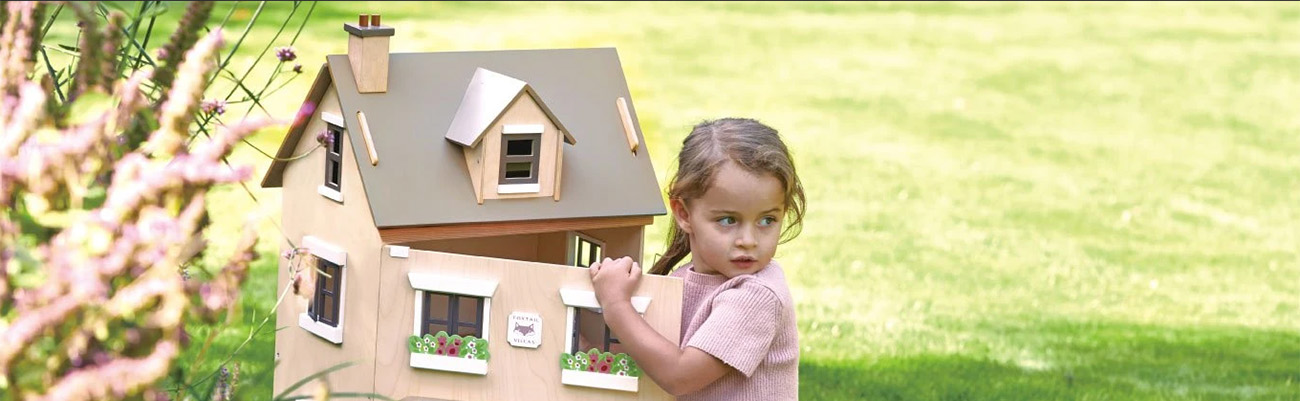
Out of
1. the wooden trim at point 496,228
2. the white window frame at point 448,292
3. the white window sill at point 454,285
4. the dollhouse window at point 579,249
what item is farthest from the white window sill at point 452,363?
the dollhouse window at point 579,249

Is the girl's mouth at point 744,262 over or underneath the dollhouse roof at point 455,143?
underneath

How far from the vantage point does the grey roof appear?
3.45 meters

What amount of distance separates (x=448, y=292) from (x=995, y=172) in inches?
346

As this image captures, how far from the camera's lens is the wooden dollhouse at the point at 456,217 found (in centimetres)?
335

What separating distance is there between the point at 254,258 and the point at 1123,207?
29.5ft

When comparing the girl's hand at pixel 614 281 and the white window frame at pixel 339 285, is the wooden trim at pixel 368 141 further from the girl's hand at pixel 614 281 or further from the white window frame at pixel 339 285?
the girl's hand at pixel 614 281

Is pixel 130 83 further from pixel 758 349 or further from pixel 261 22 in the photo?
pixel 261 22

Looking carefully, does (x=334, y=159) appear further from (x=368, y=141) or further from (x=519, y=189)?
(x=519, y=189)

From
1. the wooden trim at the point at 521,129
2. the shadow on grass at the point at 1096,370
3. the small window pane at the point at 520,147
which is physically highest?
the wooden trim at the point at 521,129

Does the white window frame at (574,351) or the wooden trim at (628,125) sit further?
the wooden trim at (628,125)

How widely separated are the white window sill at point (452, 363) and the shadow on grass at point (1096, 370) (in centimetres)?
222

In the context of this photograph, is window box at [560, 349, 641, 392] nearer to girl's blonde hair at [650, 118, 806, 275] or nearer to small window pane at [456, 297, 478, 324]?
girl's blonde hair at [650, 118, 806, 275]

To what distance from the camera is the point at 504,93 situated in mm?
3500

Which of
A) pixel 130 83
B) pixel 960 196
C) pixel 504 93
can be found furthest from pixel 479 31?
pixel 130 83
